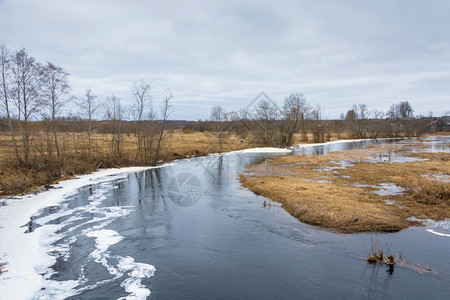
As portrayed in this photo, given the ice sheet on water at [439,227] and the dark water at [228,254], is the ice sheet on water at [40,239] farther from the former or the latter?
the ice sheet on water at [439,227]

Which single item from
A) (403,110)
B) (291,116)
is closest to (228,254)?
(291,116)

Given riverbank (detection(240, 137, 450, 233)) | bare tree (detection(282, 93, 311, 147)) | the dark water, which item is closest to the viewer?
the dark water

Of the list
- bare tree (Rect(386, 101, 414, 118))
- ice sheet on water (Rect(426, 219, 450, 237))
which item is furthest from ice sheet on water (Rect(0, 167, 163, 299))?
bare tree (Rect(386, 101, 414, 118))

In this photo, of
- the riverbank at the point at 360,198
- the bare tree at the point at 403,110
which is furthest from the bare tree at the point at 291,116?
the bare tree at the point at 403,110

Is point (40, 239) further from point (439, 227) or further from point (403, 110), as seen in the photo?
point (403, 110)

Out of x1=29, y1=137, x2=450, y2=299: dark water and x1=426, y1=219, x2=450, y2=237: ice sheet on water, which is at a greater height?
x1=426, y1=219, x2=450, y2=237: ice sheet on water

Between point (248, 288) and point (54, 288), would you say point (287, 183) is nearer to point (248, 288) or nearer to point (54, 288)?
point (248, 288)

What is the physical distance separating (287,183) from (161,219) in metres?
9.48

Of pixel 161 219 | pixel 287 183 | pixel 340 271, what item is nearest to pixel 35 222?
pixel 161 219

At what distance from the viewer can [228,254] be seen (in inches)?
352

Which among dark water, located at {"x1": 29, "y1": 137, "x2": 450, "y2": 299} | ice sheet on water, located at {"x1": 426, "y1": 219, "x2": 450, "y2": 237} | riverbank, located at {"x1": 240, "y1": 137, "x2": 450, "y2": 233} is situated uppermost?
riverbank, located at {"x1": 240, "y1": 137, "x2": 450, "y2": 233}

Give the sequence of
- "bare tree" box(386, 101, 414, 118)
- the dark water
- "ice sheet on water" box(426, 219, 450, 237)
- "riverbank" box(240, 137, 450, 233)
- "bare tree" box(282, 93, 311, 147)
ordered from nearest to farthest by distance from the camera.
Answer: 1. the dark water
2. "ice sheet on water" box(426, 219, 450, 237)
3. "riverbank" box(240, 137, 450, 233)
4. "bare tree" box(282, 93, 311, 147)
5. "bare tree" box(386, 101, 414, 118)

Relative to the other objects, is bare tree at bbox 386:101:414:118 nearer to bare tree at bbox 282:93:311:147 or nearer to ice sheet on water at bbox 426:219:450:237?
bare tree at bbox 282:93:311:147

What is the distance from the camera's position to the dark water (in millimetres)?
6938
